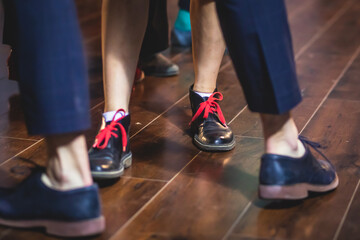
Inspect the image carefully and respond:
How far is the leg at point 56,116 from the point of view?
104 cm

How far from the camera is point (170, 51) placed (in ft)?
8.23

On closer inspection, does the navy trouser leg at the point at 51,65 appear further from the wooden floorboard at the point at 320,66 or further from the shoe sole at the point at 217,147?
the wooden floorboard at the point at 320,66

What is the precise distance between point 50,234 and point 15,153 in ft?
1.40

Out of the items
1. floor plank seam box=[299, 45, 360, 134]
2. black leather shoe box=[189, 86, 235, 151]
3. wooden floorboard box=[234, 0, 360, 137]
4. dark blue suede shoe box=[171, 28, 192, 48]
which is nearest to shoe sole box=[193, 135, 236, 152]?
black leather shoe box=[189, 86, 235, 151]

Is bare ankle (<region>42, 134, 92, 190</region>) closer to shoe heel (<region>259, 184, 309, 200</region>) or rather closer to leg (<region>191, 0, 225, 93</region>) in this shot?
shoe heel (<region>259, 184, 309, 200</region>)

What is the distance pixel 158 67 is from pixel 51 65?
1164 millimetres

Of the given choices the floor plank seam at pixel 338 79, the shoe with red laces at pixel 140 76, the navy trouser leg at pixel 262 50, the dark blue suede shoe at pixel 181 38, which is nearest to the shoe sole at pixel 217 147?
the floor plank seam at pixel 338 79

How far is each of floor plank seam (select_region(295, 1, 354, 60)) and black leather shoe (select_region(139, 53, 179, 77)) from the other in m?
0.50

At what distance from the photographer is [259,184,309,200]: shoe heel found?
1.20 meters

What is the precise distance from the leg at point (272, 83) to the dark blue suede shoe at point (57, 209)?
12.9 inches

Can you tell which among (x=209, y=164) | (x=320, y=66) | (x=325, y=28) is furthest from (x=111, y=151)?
(x=325, y=28)

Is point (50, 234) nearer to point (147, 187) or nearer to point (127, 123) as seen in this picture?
point (147, 187)

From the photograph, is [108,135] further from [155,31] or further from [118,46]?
[155,31]

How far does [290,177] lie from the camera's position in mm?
1216
